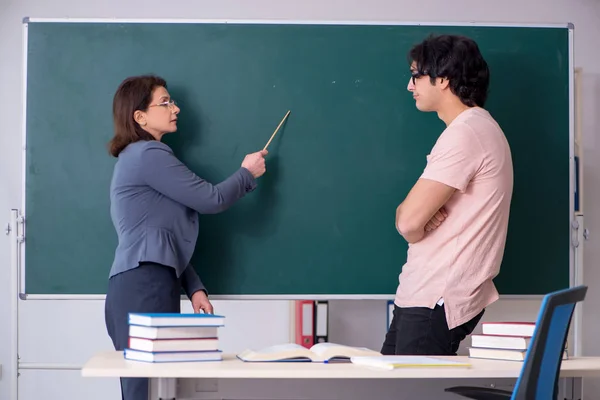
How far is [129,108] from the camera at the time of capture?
299cm

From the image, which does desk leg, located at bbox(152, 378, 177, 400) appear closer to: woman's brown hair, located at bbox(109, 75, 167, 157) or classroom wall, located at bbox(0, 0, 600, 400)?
woman's brown hair, located at bbox(109, 75, 167, 157)

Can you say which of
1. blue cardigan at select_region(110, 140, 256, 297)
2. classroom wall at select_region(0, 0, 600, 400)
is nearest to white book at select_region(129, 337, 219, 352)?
blue cardigan at select_region(110, 140, 256, 297)

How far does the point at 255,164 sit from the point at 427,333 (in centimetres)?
109

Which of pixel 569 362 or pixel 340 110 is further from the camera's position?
pixel 340 110

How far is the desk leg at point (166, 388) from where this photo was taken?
1913 millimetres

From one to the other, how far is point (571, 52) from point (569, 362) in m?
1.64

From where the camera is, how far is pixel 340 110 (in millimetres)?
3281

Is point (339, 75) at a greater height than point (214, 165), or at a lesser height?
greater

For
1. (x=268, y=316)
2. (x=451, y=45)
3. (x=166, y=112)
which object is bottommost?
(x=268, y=316)

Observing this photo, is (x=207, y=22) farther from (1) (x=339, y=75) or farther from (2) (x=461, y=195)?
(2) (x=461, y=195)

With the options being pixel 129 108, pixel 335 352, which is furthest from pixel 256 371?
pixel 129 108

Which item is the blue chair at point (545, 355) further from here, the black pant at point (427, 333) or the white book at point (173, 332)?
the white book at point (173, 332)

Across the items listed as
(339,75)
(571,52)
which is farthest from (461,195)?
(571,52)

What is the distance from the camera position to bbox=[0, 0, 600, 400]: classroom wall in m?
4.40
